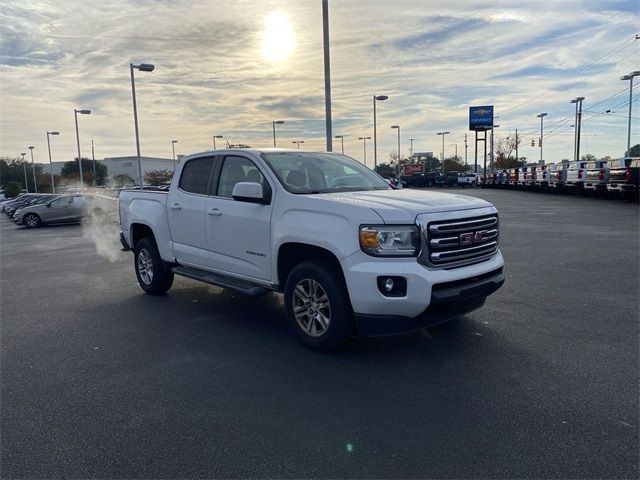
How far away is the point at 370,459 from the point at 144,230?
18.6ft

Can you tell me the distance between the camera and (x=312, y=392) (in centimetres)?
401

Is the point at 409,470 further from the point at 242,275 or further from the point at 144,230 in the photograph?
the point at 144,230

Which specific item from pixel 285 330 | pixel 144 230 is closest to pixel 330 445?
pixel 285 330

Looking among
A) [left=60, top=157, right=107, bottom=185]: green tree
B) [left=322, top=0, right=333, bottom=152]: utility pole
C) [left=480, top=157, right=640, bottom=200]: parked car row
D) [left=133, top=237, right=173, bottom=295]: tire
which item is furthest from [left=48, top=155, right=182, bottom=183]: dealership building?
[left=133, top=237, right=173, bottom=295]: tire

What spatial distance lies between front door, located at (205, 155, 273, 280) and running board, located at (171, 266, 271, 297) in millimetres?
108

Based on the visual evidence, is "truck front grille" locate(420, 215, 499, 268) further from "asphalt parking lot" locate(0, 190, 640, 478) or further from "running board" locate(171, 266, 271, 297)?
"running board" locate(171, 266, 271, 297)

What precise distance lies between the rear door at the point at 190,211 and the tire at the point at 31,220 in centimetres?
1960

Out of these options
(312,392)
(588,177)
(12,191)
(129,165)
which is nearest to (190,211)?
(312,392)

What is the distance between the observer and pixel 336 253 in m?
4.52

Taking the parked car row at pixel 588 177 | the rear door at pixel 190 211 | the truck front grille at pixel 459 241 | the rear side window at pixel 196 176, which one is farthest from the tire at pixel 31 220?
the parked car row at pixel 588 177

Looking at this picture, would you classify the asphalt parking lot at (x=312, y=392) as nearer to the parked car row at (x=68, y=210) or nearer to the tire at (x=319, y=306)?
the tire at (x=319, y=306)

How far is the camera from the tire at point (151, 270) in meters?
7.29

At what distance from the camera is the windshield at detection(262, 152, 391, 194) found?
5.45m

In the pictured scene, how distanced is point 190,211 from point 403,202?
2959 millimetres
